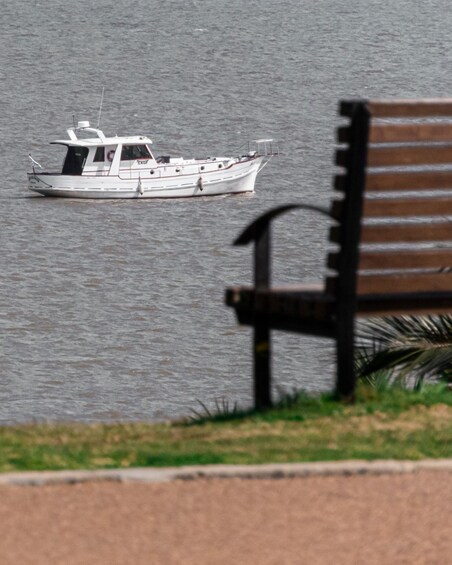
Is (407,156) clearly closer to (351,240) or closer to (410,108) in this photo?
(410,108)

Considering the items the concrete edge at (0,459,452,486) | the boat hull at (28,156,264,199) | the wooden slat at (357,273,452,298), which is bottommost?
the concrete edge at (0,459,452,486)

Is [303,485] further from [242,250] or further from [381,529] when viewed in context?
[242,250]

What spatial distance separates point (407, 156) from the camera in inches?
231

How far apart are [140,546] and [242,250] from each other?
1617 inches

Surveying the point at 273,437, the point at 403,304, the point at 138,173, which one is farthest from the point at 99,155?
the point at 273,437

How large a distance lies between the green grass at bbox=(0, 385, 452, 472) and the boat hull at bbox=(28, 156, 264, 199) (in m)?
53.8

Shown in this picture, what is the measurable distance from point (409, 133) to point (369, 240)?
1.41 ft

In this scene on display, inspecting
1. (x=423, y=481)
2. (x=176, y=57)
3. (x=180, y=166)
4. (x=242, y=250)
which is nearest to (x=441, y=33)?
(x=176, y=57)

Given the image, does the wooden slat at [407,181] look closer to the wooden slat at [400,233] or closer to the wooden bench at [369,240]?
the wooden bench at [369,240]

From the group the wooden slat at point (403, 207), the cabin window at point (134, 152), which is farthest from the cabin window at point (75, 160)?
the wooden slat at point (403, 207)

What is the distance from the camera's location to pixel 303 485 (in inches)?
186

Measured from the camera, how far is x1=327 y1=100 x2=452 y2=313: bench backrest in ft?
18.9

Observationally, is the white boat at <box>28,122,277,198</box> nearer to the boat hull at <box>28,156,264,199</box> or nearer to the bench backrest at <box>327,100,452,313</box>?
the boat hull at <box>28,156,264,199</box>

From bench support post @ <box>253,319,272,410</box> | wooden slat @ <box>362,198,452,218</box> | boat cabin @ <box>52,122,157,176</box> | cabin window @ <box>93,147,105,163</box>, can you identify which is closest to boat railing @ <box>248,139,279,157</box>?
boat cabin @ <box>52,122,157,176</box>
